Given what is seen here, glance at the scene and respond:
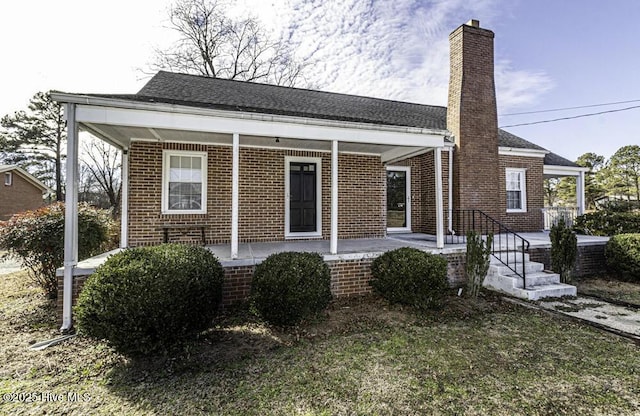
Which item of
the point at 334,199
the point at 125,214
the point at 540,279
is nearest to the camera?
the point at 334,199

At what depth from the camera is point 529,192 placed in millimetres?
10773

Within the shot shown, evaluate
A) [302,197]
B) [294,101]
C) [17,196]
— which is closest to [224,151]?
[302,197]

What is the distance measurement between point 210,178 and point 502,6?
34.9 ft

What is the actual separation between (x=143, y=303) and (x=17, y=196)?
87.2 feet

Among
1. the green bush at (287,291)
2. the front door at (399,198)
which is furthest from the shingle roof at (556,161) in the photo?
the green bush at (287,291)

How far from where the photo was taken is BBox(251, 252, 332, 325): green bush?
4.04 meters

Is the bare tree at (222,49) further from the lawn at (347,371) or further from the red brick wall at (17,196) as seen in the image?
the lawn at (347,371)

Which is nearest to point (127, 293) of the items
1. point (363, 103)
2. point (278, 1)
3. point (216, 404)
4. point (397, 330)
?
point (216, 404)

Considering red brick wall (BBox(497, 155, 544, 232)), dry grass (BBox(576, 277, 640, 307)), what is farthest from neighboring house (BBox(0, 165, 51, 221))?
dry grass (BBox(576, 277, 640, 307))

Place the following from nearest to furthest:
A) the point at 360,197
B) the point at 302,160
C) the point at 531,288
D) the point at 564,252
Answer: the point at 531,288 → the point at 564,252 → the point at 302,160 → the point at 360,197

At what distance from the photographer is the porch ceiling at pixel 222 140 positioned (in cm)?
564

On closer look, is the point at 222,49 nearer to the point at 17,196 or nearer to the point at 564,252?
the point at 17,196

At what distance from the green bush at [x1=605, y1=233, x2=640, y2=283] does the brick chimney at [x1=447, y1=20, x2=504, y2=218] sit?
2.78m

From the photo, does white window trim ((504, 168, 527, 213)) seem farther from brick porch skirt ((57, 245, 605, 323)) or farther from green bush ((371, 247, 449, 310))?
green bush ((371, 247, 449, 310))
